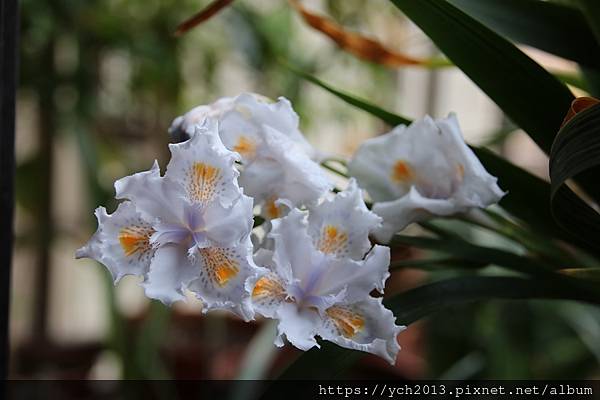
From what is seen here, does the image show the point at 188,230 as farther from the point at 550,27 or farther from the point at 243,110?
the point at 550,27

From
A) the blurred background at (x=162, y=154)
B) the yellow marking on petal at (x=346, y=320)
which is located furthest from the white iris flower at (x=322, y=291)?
the blurred background at (x=162, y=154)

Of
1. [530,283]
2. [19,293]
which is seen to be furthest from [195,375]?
[530,283]

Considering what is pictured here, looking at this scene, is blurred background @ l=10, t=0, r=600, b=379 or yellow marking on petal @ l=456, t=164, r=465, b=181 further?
blurred background @ l=10, t=0, r=600, b=379

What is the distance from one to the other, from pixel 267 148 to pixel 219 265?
0.25 ft

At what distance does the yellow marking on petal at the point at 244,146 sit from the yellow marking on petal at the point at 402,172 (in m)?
0.08

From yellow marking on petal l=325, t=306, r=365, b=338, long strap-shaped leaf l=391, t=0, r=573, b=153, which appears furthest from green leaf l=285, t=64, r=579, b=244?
yellow marking on petal l=325, t=306, r=365, b=338

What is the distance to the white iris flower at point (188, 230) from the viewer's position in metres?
0.30

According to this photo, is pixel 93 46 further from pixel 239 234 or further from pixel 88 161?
pixel 239 234

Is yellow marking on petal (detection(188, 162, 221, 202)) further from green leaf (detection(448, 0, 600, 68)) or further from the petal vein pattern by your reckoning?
green leaf (detection(448, 0, 600, 68))

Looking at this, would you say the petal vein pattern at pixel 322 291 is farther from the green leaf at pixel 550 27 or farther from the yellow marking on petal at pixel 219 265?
the green leaf at pixel 550 27

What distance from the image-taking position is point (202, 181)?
1.02 ft

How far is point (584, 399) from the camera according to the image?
23.6 inches

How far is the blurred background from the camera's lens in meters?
1.04

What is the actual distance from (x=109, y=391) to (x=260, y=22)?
89cm
